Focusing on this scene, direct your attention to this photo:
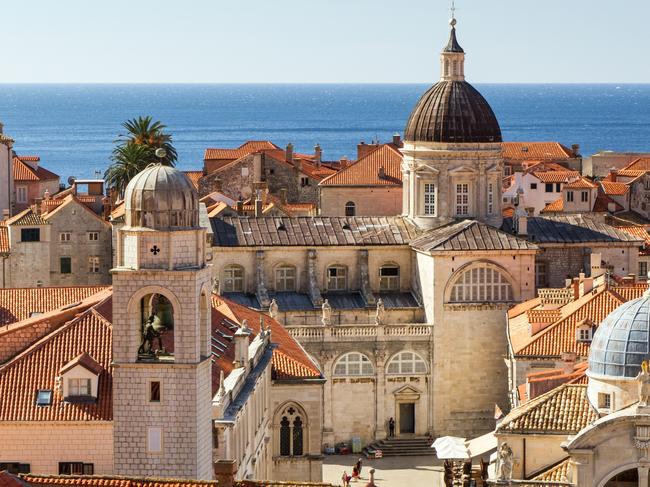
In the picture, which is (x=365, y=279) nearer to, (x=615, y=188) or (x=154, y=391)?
(x=154, y=391)

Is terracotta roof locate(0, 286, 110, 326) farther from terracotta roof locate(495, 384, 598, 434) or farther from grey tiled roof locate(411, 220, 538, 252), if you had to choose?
terracotta roof locate(495, 384, 598, 434)

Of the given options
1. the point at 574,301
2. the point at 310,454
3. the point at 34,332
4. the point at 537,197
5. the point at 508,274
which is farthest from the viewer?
the point at 537,197

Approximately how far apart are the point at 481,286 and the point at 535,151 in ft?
280

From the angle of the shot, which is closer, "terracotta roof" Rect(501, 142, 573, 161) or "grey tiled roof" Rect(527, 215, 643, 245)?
"grey tiled roof" Rect(527, 215, 643, 245)

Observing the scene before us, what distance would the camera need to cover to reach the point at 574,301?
253ft

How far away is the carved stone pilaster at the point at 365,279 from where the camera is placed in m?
85.4

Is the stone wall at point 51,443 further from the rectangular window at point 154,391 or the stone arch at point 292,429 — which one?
the stone arch at point 292,429

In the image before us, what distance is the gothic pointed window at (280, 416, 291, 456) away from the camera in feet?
219

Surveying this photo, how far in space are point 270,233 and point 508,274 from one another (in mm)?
10369

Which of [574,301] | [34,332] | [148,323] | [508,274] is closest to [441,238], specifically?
[508,274]

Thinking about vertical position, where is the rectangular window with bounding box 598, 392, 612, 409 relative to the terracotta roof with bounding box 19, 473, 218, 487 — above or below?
above

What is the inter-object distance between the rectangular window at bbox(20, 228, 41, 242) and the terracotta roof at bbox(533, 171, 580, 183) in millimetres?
46518

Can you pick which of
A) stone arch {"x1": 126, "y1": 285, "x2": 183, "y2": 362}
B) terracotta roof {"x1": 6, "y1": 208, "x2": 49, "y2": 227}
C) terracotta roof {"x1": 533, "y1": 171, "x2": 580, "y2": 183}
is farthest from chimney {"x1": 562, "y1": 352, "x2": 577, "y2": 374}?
terracotta roof {"x1": 533, "y1": 171, "x2": 580, "y2": 183}

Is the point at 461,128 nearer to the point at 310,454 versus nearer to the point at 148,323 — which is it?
the point at 310,454
